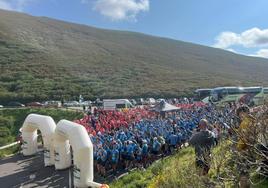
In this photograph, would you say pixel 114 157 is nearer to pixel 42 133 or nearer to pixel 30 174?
pixel 30 174

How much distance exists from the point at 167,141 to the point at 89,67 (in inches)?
3059

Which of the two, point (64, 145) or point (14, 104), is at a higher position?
point (64, 145)

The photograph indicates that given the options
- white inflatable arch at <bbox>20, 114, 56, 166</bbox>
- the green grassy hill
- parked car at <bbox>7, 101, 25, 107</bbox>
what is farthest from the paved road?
parked car at <bbox>7, 101, 25, 107</bbox>

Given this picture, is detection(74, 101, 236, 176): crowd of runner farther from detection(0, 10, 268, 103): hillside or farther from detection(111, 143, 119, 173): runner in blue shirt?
detection(0, 10, 268, 103): hillside

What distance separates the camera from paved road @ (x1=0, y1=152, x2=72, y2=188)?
18.6 meters

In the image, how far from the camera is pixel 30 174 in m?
20.8

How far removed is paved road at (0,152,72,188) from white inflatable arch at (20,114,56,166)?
2.23ft

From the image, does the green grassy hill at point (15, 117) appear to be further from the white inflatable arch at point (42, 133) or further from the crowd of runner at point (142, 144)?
the crowd of runner at point (142, 144)

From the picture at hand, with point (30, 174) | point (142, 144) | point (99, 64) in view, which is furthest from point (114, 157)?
point (99, 64)

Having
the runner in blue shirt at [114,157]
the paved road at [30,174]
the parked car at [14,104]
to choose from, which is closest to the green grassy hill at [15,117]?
the parked car at [14,104]

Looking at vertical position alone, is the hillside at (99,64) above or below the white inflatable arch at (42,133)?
above

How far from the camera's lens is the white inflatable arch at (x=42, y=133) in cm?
2241

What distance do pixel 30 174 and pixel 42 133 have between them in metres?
3.26

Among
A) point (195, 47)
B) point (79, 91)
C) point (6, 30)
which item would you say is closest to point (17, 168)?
point (79, 91)
